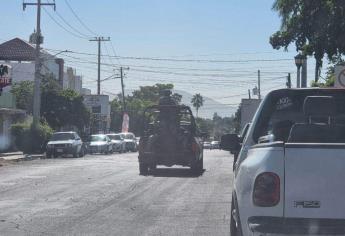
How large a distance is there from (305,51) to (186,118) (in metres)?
11.9

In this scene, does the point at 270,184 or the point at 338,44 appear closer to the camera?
the point at 270,184

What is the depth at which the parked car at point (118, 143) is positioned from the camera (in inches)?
2060

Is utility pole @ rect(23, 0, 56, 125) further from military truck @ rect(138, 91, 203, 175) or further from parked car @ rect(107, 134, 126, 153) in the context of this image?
military truck @ rect(138, 91, 203, 175)

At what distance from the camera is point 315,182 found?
5090mm

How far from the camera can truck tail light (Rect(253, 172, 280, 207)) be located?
16.9 feet

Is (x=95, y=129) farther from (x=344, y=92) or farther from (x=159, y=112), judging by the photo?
(x=344, y=92)

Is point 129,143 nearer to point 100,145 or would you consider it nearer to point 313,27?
point 100,145

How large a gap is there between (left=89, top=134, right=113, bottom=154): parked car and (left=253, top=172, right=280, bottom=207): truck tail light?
143ft

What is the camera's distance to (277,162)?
16.9 feet

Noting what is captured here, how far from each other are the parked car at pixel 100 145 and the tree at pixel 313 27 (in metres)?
33.2

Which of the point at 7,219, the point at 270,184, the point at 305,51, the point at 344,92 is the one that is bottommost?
the point at 7,219

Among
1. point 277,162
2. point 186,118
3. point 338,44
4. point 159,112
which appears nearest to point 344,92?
point 277,162

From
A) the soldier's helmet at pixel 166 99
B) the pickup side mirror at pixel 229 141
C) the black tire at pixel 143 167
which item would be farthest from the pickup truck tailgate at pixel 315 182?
the soldier's helmet at pixel 166 99

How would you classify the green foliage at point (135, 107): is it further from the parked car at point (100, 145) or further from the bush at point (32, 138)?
the bush at point (32, 138)
